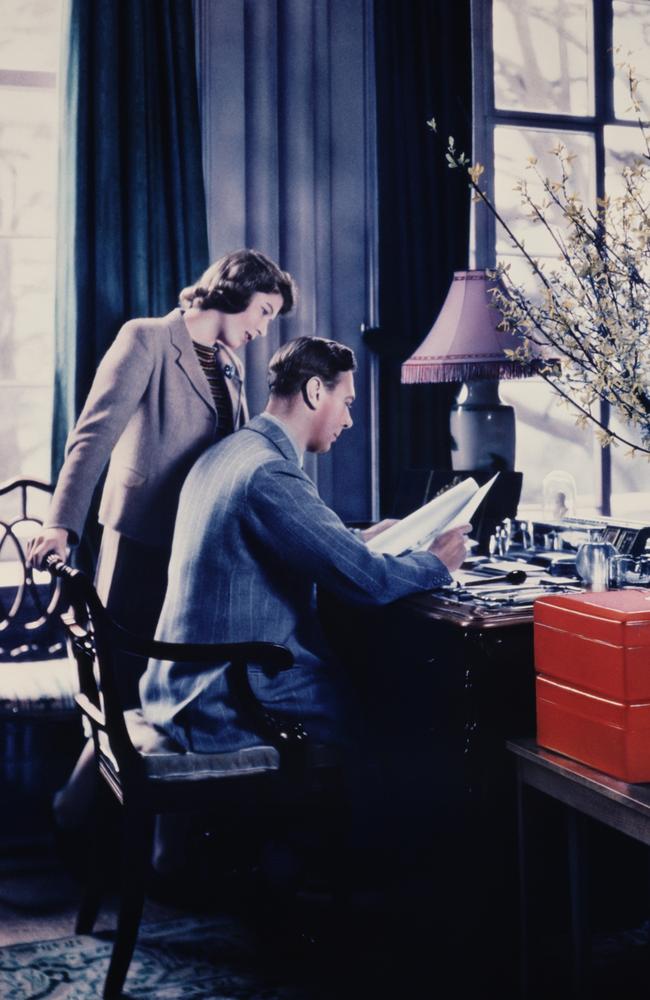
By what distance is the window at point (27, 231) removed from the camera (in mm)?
3441

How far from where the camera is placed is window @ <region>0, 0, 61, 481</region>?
3441 millimetres

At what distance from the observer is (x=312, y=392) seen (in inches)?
88.0

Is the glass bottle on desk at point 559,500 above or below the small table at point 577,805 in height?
above

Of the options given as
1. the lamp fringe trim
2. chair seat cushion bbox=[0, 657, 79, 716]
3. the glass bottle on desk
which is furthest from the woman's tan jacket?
the glass bottle on desk

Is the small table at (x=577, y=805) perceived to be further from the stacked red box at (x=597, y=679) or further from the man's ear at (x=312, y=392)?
the man's ear at (x=312, y=392)

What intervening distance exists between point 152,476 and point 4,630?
0.74 metres

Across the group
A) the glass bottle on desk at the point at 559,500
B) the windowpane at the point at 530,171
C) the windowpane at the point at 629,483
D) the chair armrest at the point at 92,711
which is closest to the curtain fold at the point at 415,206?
the windowpane at the point at 530,171

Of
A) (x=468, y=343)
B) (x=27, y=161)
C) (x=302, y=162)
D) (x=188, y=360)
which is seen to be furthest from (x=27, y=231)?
(x=468, y=343)

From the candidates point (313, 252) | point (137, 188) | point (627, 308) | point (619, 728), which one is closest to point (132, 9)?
point (137, 188)

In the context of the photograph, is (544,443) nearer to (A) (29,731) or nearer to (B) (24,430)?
(B) (24,430)

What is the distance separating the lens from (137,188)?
321 centimetres

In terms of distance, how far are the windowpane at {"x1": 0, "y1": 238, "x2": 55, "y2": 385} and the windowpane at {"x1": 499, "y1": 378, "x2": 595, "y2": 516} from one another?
1.74 m

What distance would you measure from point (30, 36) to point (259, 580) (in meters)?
2.34

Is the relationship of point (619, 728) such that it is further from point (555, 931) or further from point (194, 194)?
point (194, 194)
